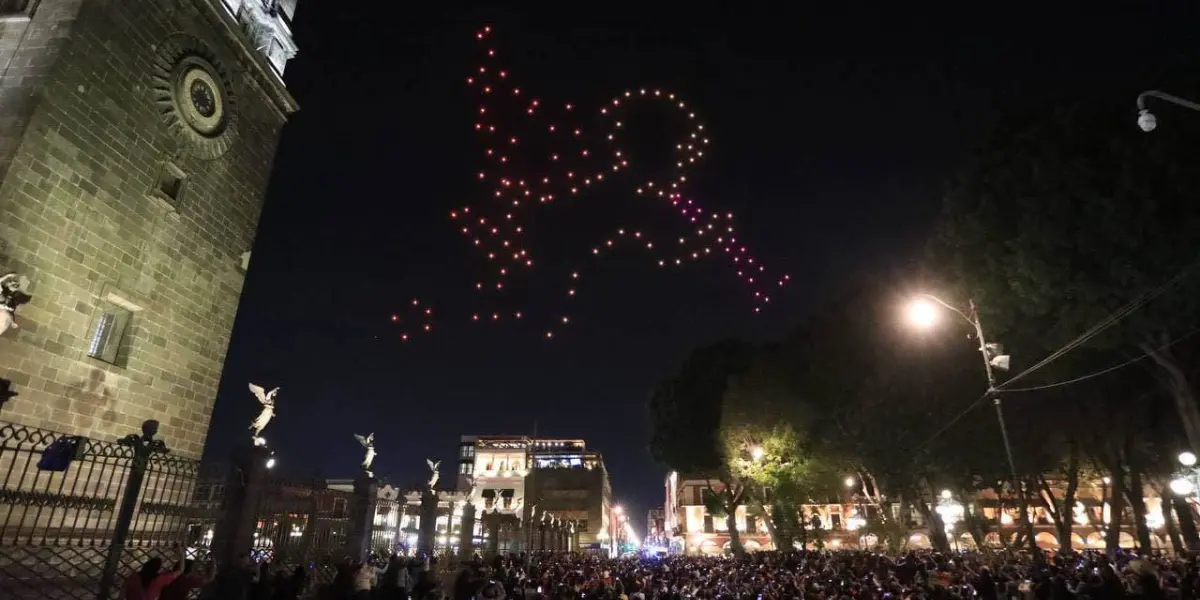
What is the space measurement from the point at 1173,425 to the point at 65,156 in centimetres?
3535

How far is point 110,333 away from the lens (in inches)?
564

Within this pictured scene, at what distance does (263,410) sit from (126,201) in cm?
595

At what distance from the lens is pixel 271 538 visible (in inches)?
574

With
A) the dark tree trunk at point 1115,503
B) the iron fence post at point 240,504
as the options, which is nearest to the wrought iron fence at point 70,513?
the iron fence post at point 240,504

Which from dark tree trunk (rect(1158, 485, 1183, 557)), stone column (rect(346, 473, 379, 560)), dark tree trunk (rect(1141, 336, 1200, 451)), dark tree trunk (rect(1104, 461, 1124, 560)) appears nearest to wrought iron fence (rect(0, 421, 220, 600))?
stone column (rect(346, 473, 379, 560))

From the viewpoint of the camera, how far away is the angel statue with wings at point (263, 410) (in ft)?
40.5

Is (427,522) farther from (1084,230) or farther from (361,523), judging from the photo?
(1084,230)

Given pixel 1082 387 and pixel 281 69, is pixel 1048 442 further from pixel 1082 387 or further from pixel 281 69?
pixel 281 69

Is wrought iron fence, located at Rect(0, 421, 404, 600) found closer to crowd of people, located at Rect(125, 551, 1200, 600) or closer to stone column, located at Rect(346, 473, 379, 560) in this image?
stone column, located at Rect(346, 473, 379, 560)

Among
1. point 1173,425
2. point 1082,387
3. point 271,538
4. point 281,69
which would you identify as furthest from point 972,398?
point 281,69

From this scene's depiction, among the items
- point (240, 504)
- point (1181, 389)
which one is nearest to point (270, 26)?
point (240, 504)

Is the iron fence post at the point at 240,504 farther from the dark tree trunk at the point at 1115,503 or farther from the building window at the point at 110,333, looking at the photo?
the dark tree trunk at the point at 1115,503

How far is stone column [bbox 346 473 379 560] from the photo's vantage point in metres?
13.5

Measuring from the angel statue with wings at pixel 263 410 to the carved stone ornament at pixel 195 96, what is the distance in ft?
23.5
